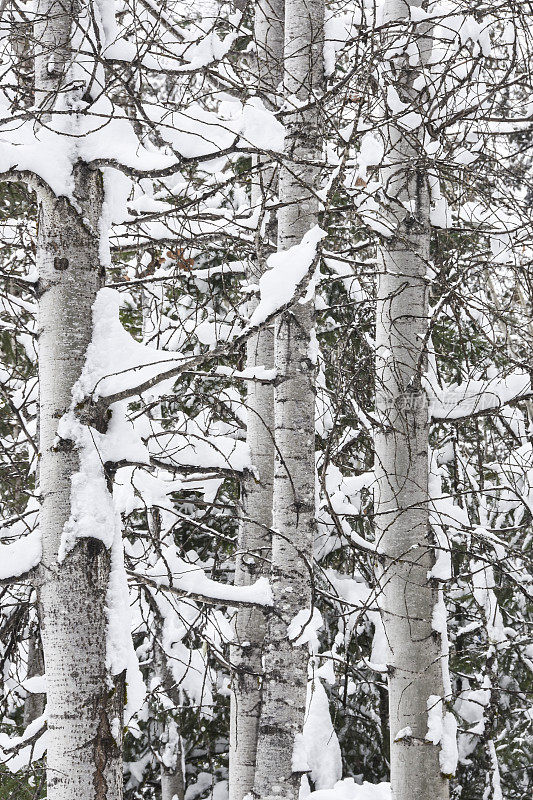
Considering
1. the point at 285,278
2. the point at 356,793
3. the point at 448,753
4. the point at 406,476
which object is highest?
the point at 285,278

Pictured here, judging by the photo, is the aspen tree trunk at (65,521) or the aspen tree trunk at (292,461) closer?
the aspen tree trunk at (65,521)

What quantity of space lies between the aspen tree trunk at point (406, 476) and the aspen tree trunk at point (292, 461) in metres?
0.42

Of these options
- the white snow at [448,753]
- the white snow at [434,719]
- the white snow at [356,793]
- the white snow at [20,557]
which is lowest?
the white snow at [356,793]

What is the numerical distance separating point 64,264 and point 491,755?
4.43m

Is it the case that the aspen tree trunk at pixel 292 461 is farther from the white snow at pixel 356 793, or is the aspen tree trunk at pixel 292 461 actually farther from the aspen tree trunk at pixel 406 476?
the white snow at pixel 356 793

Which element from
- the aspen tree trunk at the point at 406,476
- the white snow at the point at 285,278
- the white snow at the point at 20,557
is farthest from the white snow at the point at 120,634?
the aspen tree trunk at the point at 406,476

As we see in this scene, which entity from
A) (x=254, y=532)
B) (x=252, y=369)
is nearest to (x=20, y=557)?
(x=252, y=369)

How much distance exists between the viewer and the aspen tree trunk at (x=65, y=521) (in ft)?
6.53

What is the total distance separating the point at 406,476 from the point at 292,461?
63cm

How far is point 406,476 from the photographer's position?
3.12 metres

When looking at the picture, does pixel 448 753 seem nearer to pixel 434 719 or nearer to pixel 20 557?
pixel 434 719

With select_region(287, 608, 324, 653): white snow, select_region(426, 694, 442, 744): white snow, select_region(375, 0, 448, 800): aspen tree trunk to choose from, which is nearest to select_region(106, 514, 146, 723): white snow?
select_region(287, 608, 324, 653): white snow

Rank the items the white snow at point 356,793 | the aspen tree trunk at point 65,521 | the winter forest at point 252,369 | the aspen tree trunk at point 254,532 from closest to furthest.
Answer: the aspen tree trunk at point 65,521 < the winter forest at point 252,369 < the aspen tree trunk at point 254,532 < the white snow at point 356,793

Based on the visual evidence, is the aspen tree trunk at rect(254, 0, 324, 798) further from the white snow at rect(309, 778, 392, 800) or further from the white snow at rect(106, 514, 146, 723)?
the white snow at rect(309, 778, 392, 800)
